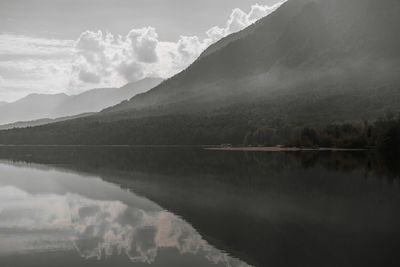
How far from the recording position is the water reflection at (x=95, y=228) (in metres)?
25.8

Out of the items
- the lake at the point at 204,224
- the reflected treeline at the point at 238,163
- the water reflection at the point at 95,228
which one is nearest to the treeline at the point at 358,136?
the reflected treeline at the point at 238,163

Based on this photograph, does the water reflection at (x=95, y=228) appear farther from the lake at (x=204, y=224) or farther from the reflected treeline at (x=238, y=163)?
the reflected treeline at (x=238, y=163)

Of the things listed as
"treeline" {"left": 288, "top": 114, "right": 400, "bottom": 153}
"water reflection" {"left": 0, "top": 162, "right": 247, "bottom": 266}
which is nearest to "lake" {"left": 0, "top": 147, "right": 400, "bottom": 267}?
"water reflection" {"left": 0, "top": 162, "right": 247, "bottom": 266}

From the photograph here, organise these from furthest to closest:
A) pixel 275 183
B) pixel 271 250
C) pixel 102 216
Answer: pixel 275 183 < pixel 102 216 < pixel 271 250

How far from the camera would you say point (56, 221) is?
1383 inches

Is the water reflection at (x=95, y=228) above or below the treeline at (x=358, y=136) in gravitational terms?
above

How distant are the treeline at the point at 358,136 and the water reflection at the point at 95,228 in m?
111

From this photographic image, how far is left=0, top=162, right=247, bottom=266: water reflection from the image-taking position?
2581 cm

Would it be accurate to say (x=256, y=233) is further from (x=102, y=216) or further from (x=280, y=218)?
(x=102, y=216)

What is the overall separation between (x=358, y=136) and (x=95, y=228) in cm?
14765

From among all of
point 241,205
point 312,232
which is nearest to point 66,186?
point 241,205

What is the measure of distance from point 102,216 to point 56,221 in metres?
3.74

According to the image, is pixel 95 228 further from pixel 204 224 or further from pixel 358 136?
pixel 358 136

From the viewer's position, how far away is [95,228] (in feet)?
105
